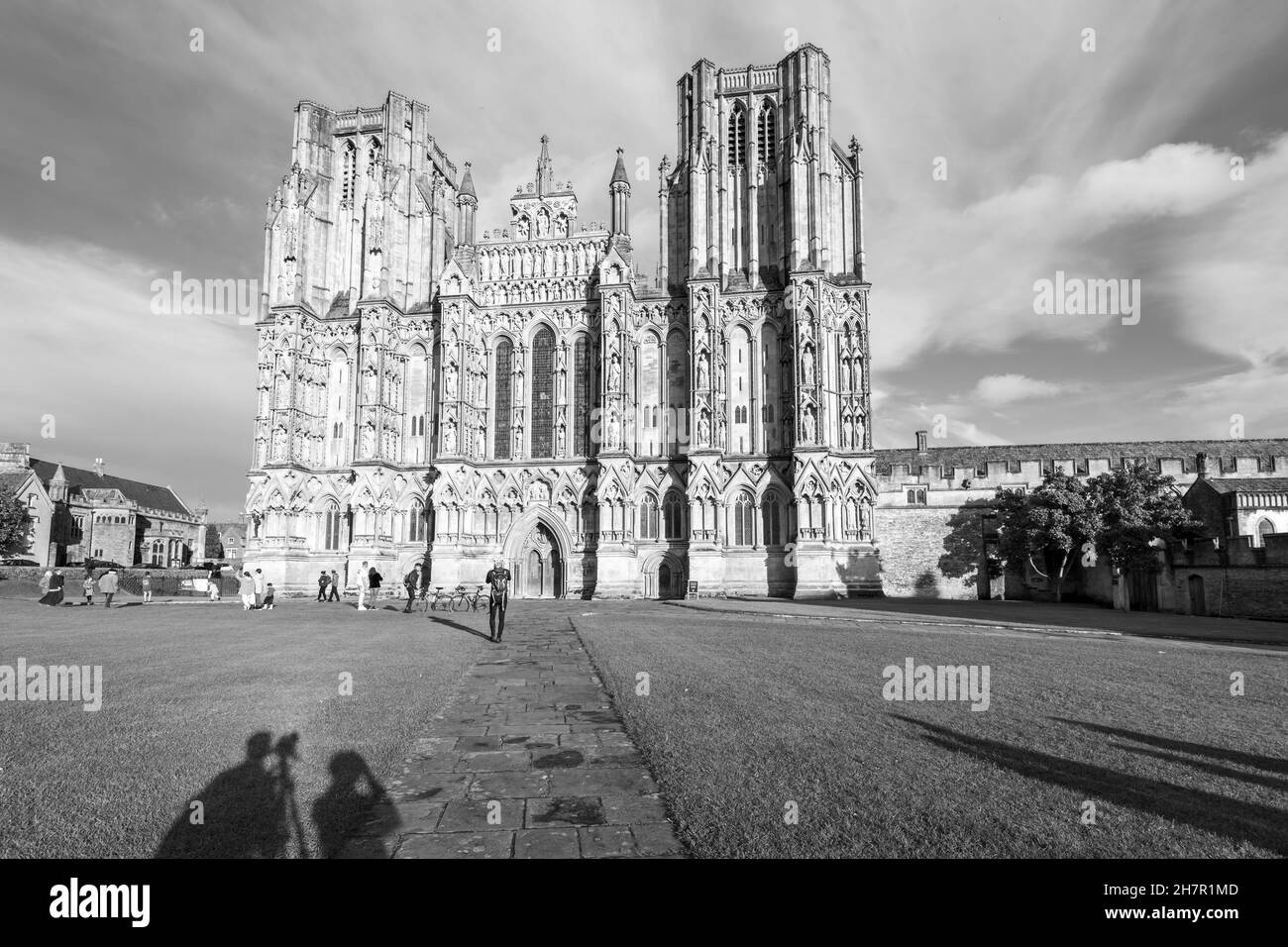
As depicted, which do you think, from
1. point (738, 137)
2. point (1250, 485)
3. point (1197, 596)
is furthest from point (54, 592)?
point (1250, 485)

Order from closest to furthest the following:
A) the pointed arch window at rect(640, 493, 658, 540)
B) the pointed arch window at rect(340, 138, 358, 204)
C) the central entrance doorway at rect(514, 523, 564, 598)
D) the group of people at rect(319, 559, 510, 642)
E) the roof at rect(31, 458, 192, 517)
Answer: the group of people at rect(319, 559, 510, 642) < the pointed arch window at rect(640, 493, 658, 540) < the central entrance doorway at rect(514, 523, 564, 598) < the pointed arch window at rect(340, 138, 358, 204) < the roof at rect(31, 458, 192, 517)

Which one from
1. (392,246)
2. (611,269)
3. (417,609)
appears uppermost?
(392,246)

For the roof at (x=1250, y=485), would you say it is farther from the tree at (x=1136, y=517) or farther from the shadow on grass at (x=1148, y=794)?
the shadow on grass at (x=1148, y=794)

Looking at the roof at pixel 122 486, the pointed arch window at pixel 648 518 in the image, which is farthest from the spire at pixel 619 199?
the roof at pixel 122 486

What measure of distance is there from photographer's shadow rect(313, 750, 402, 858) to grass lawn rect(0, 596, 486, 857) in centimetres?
7

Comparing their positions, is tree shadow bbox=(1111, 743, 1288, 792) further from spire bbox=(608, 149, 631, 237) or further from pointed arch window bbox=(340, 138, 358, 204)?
pointed arch window bbox=(340, 138, 358, 204)

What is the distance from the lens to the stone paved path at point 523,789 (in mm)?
4723

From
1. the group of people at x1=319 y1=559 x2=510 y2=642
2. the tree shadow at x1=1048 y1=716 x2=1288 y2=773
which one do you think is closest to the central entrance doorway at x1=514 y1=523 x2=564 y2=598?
the group of people at x1=319 y1=559 x2=510 y2=642

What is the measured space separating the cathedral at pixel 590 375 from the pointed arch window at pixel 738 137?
0.14m

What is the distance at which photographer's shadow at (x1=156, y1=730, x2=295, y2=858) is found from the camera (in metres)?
4.50

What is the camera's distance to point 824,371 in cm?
3769
